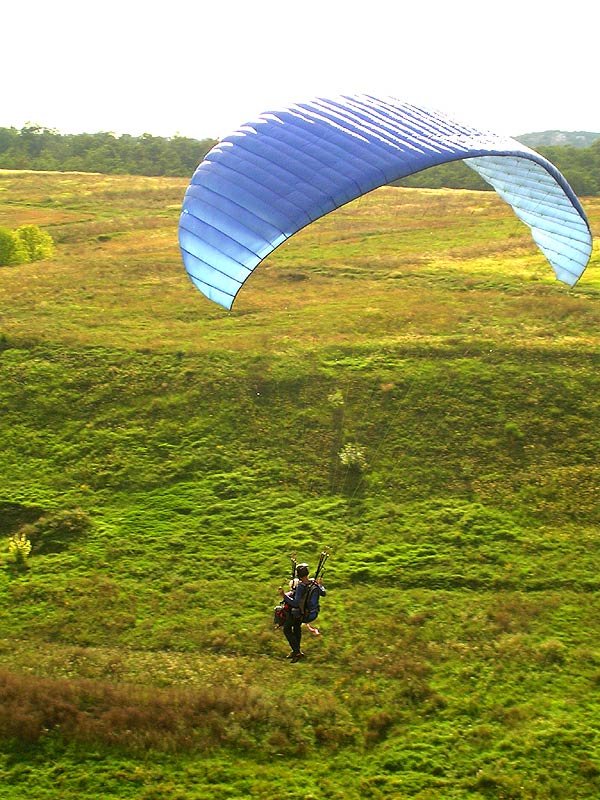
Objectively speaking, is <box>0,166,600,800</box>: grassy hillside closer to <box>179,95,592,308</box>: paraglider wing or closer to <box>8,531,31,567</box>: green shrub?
<box>8,531,31,567</box>: green shrub

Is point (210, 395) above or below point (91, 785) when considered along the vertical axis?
above

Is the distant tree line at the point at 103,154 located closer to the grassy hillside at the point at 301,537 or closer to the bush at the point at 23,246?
the bush at the point at 23,246

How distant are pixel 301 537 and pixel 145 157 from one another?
64354 millimetres

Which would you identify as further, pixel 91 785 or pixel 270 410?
pixel 270 410

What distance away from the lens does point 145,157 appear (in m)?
74.3

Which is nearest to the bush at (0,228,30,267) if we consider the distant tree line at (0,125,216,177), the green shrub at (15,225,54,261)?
the green shrub at (15,225,54,261)

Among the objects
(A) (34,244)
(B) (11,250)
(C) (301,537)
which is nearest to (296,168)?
(C) (301,537)

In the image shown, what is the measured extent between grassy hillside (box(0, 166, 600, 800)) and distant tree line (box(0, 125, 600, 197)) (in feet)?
113

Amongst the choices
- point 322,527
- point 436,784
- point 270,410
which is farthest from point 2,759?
point 270,410

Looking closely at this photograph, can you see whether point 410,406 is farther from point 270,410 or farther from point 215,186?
point 215,186

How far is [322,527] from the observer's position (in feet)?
55.2

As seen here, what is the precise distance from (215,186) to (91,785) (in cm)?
801

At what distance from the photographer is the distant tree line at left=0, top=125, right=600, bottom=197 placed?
6216 centimetres

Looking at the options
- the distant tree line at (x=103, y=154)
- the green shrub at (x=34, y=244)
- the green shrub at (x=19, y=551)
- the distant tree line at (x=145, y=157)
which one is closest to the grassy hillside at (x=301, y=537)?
the green shrub at (x=19, y=551)
